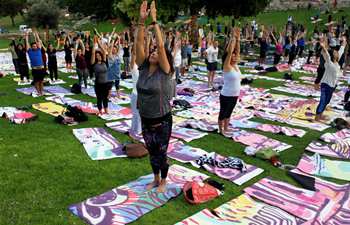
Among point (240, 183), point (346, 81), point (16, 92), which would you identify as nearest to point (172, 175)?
point (240, 183)

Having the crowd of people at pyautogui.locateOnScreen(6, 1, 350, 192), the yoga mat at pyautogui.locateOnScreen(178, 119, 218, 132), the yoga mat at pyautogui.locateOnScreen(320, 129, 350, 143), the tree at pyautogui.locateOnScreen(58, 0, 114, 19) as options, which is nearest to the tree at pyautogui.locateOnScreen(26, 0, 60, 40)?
the tree at pyautogui.locateOnScreen(58, 0, 114, 19)

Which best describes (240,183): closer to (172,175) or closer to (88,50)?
(172,175)

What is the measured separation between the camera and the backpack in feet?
25.5

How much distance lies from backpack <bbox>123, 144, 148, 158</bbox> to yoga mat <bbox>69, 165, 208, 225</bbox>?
39.2 inches

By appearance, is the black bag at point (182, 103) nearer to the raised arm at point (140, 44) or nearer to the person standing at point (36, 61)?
the person standing at point (36, 61)

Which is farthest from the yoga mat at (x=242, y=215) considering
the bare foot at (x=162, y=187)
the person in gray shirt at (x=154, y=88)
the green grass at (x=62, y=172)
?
the person in gray shirt at (x=154, y=88)

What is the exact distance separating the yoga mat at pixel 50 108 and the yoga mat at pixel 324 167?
7229mm

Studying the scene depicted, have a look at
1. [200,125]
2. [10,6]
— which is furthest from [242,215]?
[10,6]

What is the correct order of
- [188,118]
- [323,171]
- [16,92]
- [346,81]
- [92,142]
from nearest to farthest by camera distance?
1. [323,171]
2. [92,142]
3. [188,118]
4. [16,92]
5. [346,81]

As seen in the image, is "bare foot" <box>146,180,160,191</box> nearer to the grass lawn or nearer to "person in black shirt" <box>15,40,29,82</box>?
the grass lawn

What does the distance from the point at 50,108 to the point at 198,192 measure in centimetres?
759

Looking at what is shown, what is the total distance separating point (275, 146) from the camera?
8922mm

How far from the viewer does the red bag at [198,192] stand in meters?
5.98

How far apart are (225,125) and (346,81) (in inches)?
410
